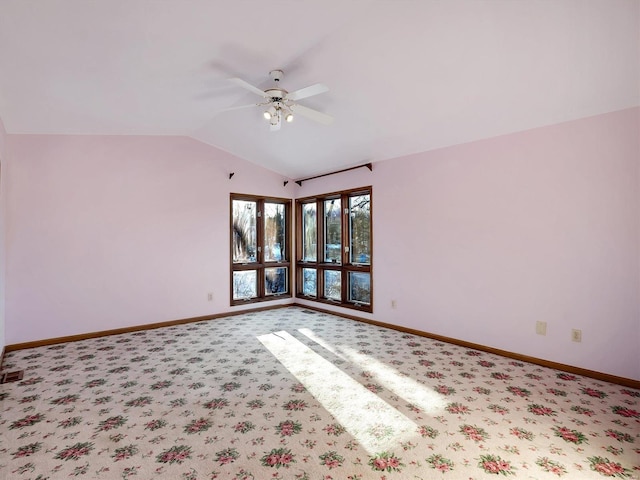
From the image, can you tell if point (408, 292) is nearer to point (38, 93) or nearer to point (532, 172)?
point (532, 172)

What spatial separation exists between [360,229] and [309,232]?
132 centimetres

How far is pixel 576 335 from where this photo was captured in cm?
316

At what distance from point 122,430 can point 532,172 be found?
4.23 meters

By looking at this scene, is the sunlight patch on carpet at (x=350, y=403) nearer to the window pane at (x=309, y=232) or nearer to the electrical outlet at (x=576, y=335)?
the electrical outlet at (x=576, y=335)

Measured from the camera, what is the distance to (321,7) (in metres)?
2.41

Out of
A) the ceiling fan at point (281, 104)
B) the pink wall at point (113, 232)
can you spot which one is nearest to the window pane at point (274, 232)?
the pink wall at point (113, 232)

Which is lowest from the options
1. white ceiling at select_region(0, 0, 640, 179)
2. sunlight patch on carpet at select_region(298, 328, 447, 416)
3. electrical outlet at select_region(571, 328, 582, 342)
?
sunlight patch on carpet at select_region(298, 328, 447, 416)

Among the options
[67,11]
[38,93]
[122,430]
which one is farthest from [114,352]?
[67,11]

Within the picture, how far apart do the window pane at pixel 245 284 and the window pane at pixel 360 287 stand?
179 cm

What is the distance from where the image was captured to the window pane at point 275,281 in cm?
626

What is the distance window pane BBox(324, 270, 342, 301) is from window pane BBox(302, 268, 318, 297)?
0.72ft

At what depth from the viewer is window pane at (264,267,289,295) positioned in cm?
626

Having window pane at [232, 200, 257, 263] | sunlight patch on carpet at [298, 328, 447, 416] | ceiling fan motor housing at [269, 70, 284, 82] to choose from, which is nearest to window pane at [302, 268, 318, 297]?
window pane at [232, 200, 257, 263]

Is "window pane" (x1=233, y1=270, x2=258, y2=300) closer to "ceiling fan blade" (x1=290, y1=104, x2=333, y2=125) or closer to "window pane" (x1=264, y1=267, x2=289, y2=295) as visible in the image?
"window pane" (x1=264, y1=267, x2=289, y2=295)
